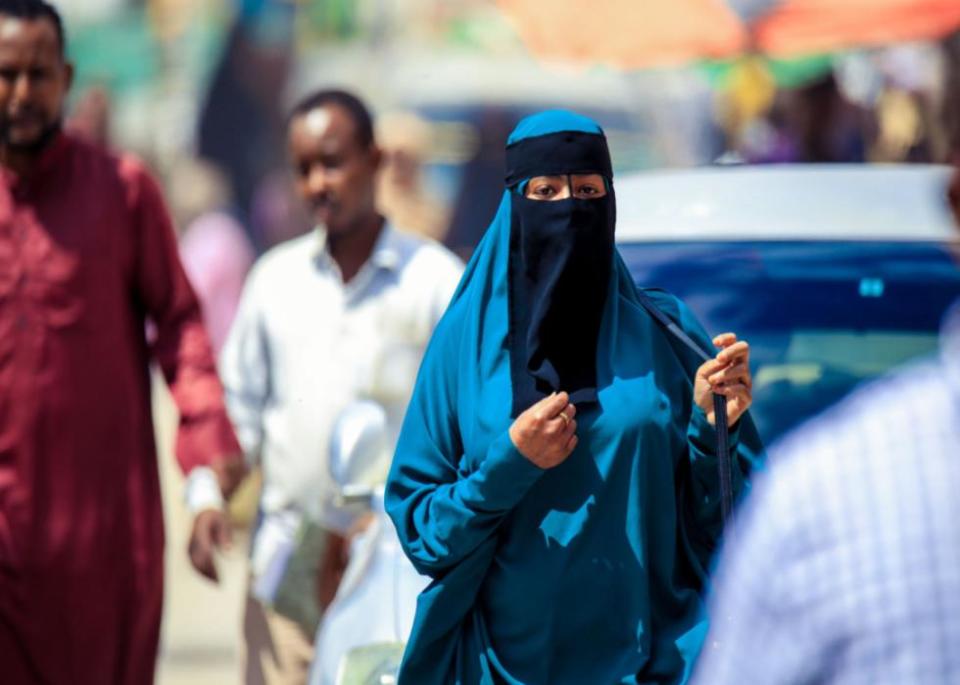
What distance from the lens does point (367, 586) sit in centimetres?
467

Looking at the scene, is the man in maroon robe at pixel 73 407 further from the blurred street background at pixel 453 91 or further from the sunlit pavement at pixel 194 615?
the sunlit pavement at pixel 194 615

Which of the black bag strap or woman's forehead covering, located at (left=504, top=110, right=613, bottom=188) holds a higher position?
woman's forehead covering, located at (left=504, top=110, right=613, bottom=188)

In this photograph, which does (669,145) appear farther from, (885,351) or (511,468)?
(511,468)

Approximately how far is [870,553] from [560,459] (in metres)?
1.59

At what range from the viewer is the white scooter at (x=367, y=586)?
4461mm

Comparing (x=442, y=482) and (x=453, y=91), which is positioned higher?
A: (x=442, y=482)

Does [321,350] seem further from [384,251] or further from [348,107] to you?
[348,107]

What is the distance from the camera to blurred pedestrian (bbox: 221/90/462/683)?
582 cm

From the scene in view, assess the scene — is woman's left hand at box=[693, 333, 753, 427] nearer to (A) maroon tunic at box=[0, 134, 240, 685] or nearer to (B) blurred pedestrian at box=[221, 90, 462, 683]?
(A) maroon tunic at box=[0, 134, 240, 685]

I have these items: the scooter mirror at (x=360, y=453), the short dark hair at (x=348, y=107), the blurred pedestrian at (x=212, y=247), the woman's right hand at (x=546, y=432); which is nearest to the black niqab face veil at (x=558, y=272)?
the woman's right hand at (x=546, y=432)

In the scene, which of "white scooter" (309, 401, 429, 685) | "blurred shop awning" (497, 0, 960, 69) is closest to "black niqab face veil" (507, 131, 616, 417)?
"white scooter" (309, 401, 429, 685)

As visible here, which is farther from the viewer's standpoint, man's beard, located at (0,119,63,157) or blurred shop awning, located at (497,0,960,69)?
blurred shop awning, located at (497,0,960,69)

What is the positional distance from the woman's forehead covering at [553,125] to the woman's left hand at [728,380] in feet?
1.50

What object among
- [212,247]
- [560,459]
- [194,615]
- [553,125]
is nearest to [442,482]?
[560,459]
